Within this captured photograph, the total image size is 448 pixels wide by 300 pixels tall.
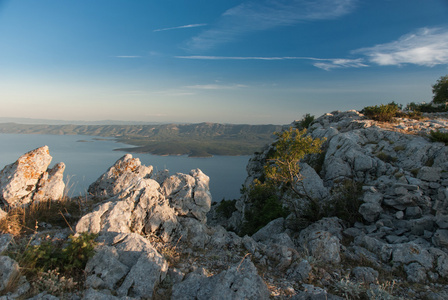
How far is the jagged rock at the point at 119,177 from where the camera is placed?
1088 centimetres

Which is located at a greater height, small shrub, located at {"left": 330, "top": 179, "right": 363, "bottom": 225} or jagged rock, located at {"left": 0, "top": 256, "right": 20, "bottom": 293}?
jagged rock, located at {"left": 0, "top": 256, "right": 20, "bottom": 293}

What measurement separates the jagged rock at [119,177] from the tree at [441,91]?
48890 mm

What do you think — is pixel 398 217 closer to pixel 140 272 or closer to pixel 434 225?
pixel 434 225

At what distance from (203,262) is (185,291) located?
202 cm

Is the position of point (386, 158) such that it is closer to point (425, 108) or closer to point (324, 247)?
point (324, 247)

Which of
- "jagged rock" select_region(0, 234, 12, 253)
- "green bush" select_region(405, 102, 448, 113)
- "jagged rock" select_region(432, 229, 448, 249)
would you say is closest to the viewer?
"jagged rock" select_region(0, 234, 12, 253)

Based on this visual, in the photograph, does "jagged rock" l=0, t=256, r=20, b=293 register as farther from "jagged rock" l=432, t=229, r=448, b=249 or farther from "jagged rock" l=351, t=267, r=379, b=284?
"jagged rock" l=432, t=229, r=448, b=249

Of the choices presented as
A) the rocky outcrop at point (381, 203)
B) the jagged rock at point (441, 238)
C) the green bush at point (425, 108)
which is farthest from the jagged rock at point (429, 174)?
the green bush at point (425, 108)

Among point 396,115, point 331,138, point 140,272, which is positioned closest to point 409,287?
point 140,272

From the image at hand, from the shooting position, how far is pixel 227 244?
344 inches

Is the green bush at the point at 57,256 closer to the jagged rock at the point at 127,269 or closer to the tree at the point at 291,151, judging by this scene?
the jagged rock at the point at 127,269

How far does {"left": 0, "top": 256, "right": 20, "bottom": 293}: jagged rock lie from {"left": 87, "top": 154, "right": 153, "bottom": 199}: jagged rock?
224 inches

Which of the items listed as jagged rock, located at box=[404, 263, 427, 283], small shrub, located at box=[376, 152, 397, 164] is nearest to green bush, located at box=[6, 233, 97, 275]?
jagged rock, located at box=[404, 263, 427, 283]

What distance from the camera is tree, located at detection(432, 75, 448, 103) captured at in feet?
125
